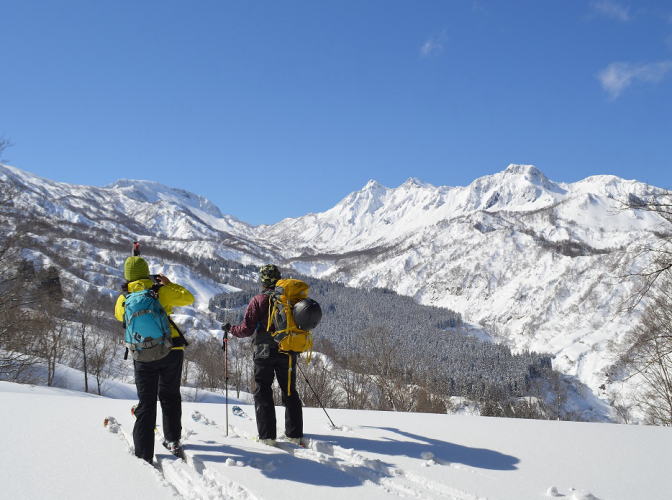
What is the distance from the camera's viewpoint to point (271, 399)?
6.36m

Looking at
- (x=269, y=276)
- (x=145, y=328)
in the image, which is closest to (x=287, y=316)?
(x=269, y=276)

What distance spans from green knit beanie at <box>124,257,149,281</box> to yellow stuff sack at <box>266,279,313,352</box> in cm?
174

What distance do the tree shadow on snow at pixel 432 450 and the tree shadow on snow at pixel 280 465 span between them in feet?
3.34

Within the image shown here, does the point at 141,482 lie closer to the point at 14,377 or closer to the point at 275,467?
the point at 275,467

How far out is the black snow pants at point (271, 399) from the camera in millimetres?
6274

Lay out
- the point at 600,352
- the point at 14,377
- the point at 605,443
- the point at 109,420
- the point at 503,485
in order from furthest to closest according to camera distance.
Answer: the point at 600,352, the point at 14,377, the point at 109,420, the point at 605,443, the point at 503,485

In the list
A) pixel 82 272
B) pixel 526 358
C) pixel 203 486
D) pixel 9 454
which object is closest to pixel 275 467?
pixel 203 486

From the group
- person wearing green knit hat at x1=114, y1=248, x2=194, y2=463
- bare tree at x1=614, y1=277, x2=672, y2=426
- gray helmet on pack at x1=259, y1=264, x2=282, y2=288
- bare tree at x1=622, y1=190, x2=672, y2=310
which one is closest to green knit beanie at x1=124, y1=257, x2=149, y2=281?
person wearing green knit hat at x1=114, y1=248, x2=194, y2=463

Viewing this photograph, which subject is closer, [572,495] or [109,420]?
[572,495]

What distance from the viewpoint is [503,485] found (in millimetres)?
4695

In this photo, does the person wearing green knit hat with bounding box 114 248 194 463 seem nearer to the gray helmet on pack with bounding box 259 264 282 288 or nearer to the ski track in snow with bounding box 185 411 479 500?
the ski track in snow with bounding box 185 411 479 500

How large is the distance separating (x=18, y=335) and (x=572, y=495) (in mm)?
30621

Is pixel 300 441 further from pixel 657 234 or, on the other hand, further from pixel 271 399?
pixel 657 234

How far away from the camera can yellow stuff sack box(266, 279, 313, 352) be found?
20.3 feet
